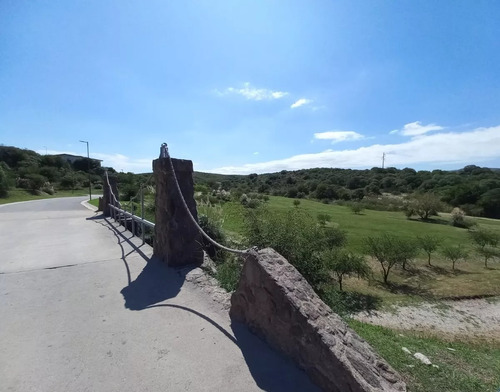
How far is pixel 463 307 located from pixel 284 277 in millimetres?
15965

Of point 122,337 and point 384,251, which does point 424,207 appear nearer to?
point 384,251

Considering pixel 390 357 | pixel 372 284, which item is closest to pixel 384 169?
pixel 372 284

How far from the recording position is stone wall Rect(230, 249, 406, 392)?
2111mm

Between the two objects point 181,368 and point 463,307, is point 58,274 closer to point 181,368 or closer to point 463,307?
point 181,368

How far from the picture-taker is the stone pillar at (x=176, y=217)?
4691mm

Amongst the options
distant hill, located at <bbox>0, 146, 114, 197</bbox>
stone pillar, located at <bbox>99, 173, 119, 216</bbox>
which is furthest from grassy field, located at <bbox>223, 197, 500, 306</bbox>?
distant hill, located at <bbox>0, 146, 114, 197</bbox>

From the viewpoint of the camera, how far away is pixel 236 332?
115 inches

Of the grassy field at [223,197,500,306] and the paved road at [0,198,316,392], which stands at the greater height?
the paved road at [0,198,316,392]

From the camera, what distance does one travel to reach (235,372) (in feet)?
7.77

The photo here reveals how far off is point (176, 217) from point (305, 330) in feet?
9.79

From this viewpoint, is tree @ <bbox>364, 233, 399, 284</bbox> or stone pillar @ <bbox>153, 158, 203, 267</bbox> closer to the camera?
stone pillar @ <bbox>153, 158, 203, 267</bbox>

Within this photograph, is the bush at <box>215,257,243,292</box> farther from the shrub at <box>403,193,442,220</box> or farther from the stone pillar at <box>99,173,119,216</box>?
the shrub at <box>403,193,442,220</box>

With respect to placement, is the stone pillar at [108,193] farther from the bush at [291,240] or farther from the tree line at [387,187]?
the tree line at [387,187]

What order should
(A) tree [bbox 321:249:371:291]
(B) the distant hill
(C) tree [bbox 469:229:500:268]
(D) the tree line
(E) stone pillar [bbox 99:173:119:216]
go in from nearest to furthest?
(E) stone pillar [bbox 99:173:119:216] → (A) tree [bbox 321:249:371:291] → (C) tree [bbox 469:229:500:268] → (B) the distant hill → (D) the tree line
